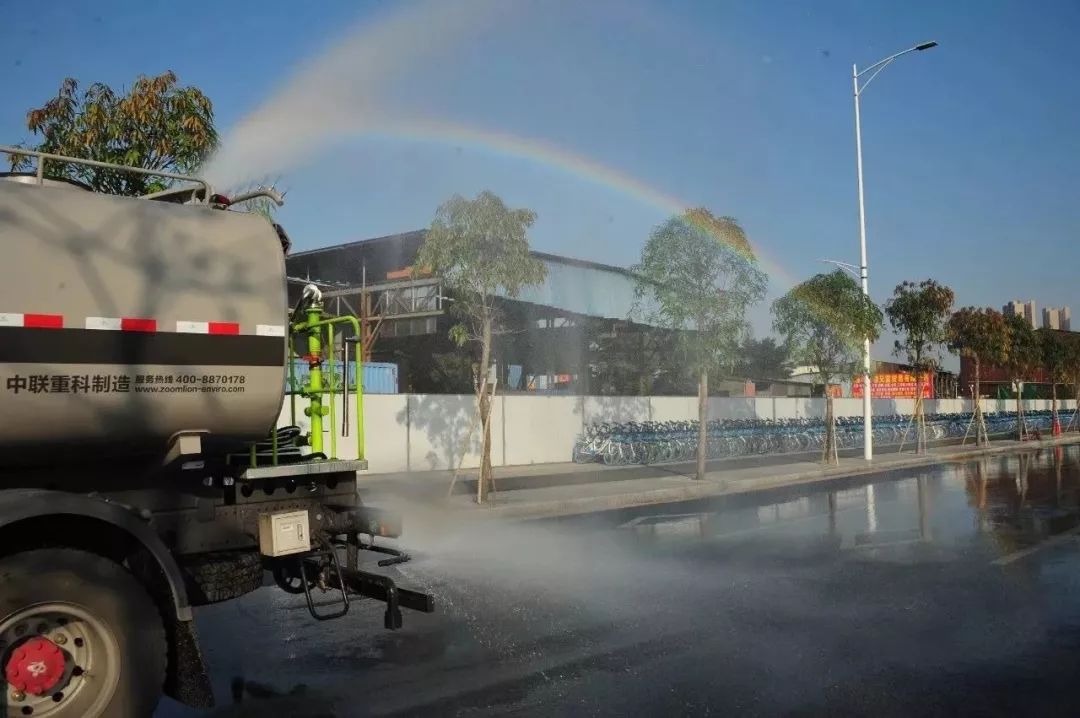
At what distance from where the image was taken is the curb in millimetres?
13812

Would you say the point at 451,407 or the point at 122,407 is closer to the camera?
the point at 122,407

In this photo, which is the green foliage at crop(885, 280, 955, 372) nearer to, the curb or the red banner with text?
the curb

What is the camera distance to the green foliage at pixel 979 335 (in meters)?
30.9

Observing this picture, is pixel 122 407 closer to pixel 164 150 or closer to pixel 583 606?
pixel 583 606

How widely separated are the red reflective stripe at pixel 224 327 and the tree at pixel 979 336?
30.5m

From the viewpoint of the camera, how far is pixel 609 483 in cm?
1780

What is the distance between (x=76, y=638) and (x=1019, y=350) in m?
37.7

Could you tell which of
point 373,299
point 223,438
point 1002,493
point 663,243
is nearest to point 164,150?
point 223,438

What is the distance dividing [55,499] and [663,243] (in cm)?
1565

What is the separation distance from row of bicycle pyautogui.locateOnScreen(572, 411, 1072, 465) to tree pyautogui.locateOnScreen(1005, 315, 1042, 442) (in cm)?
308

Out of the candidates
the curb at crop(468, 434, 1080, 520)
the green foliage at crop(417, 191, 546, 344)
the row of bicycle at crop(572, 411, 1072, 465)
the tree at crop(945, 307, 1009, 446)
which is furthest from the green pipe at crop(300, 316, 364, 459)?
the tree at crop(945, 307, 1009, 446)

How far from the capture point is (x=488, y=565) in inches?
369

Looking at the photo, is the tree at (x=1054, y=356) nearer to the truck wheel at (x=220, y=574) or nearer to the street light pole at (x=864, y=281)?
the street light pole at (x=864, y=281)

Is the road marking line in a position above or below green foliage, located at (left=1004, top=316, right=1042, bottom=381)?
below
